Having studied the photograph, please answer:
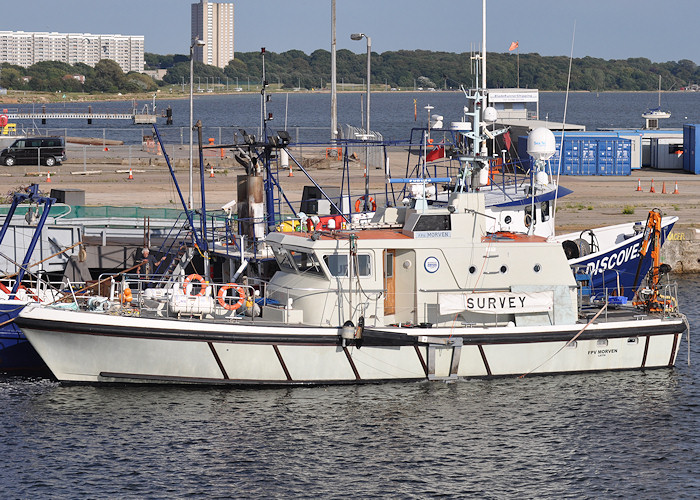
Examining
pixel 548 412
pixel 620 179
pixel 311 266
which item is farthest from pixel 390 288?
pixel 620 179

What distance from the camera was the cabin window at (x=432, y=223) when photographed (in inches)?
842

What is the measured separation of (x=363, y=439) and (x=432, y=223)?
16.6ft

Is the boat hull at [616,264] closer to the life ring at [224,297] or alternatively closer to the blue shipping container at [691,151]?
the life ring at [224,297]

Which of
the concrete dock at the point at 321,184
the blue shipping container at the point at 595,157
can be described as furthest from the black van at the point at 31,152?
the blue shipping container at the point at 595,157

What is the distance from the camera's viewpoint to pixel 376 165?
55.2m

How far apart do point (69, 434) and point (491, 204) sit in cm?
1264

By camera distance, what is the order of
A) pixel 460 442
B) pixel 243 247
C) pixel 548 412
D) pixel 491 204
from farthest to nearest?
pixel 491 204 < pixel 243 247 < pixel 548 412 < pixel 460 442

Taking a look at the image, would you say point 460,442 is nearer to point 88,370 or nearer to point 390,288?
point 390,288

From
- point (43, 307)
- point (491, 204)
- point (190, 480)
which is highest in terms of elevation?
point (491, 204)

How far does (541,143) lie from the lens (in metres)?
25.4

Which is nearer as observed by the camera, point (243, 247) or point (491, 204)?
point (243, 247)

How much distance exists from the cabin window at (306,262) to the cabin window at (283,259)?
0.62ft

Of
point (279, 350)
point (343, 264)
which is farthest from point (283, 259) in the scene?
point (279, 350)

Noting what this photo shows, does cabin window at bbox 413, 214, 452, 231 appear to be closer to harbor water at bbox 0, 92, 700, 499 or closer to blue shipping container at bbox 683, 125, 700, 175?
harbor water at bbox 0, 92, 700, 499
